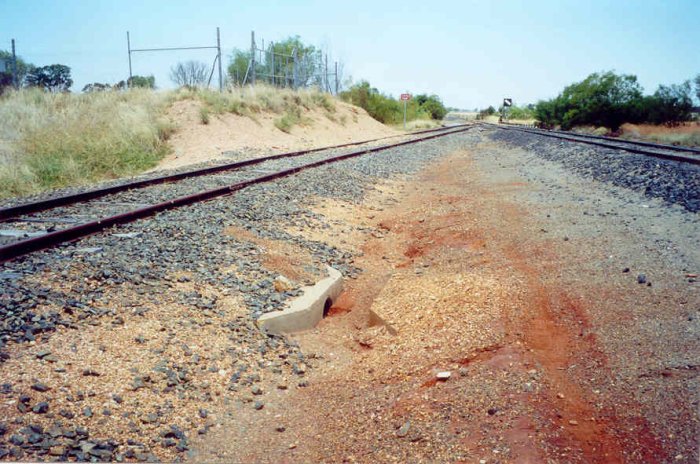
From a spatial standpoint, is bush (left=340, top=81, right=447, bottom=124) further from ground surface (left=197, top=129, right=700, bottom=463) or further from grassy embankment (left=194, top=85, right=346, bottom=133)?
ground surface (left=197, top=129, right=700, bottom=463)

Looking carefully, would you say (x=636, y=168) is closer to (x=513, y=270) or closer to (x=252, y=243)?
(x=513, y=270)

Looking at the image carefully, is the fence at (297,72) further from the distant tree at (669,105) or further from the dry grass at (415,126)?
the distant tree at (669,105)

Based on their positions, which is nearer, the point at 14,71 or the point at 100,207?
the point at 100,207

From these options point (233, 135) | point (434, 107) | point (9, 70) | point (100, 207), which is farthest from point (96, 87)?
point (434, 107)

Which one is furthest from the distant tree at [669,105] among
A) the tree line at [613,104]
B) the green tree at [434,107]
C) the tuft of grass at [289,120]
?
the green tree at [434,107]

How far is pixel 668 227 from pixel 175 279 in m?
6.22

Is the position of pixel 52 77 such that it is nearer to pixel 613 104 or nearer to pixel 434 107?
pixel 613 104

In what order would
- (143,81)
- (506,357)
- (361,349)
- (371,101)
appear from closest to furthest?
1. (506,357)
2. (361,349)
3. (143,81)
4. (371,101)

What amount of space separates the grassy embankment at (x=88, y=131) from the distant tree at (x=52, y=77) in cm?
377

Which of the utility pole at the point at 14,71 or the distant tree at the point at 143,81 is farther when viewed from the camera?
the distant tree at the point at 143,81

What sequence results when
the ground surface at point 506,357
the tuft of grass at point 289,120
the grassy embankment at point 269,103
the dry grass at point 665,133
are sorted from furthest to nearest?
the dry grass at point 665,133
the tuft of grass at point 289,120
the grassy embankment at point 269,103
the ground surface at point 506,357

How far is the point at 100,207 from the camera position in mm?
8289

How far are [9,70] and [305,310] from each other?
26.1 meters

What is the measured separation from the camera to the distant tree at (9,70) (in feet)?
75.5
